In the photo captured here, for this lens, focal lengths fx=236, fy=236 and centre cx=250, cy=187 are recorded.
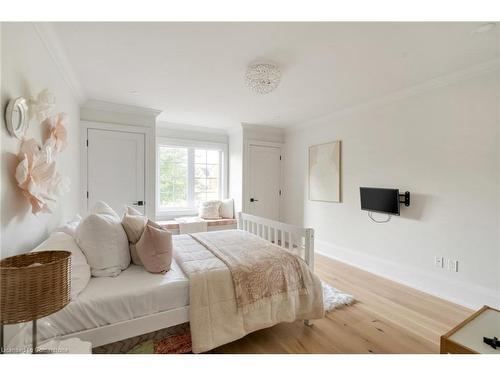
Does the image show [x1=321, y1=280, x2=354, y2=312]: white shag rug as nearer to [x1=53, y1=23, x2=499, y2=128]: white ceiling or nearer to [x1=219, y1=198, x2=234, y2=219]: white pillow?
[x1=53, y1=23, x2=499, y2=128]: white ceiling

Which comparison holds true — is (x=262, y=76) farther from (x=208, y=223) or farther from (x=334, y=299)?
(x=208, y=223)

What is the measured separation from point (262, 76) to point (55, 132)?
177 cm

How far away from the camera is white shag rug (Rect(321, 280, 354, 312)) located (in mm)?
2373

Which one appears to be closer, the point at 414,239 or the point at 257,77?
the point at 257,77

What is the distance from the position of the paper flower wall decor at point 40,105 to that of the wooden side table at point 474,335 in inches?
105

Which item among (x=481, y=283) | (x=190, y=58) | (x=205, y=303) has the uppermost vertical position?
(x=190, y=58)

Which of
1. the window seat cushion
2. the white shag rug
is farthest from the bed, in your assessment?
the window seat cushion

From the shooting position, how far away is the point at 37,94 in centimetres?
159

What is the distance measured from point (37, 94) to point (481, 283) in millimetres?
4079

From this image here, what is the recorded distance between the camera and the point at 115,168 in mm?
3592

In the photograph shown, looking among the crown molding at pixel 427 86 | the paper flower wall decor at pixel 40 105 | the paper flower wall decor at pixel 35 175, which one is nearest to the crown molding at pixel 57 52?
the paper flower wall decor at pixel 40 105

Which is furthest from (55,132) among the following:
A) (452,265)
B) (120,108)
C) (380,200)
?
(452,265)
